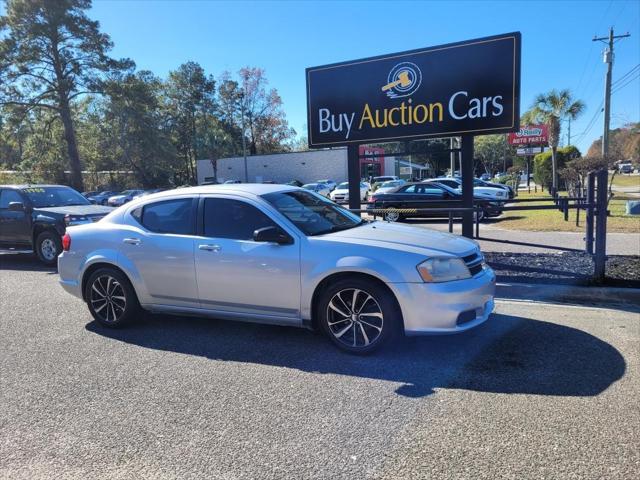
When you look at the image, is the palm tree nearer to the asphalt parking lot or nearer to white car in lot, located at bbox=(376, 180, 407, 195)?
white car in lot, located at bbox=(376, 180, 407, 195)

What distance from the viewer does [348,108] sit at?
9.34 metres

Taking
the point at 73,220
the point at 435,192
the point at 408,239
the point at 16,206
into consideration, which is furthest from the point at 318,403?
the point at 435,192

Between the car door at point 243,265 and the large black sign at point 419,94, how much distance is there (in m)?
4.79

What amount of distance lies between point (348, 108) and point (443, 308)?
6.03 meters

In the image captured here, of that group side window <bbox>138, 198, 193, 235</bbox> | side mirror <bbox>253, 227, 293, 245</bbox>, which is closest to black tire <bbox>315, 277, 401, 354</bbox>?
side mirror <bbox>253, 227, 293, 245</bbox>

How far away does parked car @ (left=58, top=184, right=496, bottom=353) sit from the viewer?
432 cm

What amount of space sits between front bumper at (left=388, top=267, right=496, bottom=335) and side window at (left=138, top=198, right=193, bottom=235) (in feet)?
7.91

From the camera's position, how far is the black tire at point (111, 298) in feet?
18.1

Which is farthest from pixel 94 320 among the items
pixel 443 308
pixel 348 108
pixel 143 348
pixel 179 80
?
pixel 179 80

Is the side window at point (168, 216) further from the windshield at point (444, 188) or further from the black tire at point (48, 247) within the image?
the windshield at point (444, 188)

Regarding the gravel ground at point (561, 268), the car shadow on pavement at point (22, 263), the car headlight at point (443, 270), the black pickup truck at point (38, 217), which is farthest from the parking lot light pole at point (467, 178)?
the car shadow on pavement at point (22, 263)

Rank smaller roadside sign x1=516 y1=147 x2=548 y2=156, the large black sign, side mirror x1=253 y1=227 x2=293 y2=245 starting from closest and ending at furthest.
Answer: side mirror x1=253 y1=227 x2=293 y2=245 → the large black sign → smaller roadside sign x1=516 y1=147 x2=548 y2=156

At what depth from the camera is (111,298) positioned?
5.61 m

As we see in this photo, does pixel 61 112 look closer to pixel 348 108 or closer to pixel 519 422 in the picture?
pixel 348 108
